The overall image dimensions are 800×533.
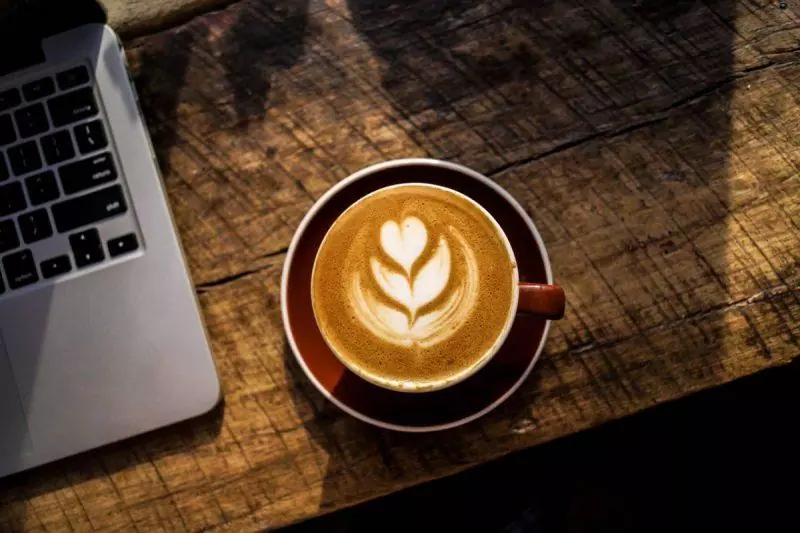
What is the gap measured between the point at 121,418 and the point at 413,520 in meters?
0.75

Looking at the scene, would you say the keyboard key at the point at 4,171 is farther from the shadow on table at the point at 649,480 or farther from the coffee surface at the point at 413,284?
the shadow on table at the point at 649,480

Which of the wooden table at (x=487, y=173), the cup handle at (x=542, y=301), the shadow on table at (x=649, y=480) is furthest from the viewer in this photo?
the shadow on table at (x=649, y=480)

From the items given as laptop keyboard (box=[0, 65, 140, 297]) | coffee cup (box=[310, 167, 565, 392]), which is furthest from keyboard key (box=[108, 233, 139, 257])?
coffee cup (box=[310, 167, 565, 392])

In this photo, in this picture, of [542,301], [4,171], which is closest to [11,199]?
[4,171]

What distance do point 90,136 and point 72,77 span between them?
72mm

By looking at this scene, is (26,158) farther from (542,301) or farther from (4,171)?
(542,301)

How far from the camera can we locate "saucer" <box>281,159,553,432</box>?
0.73m

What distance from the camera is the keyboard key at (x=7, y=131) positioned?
2.37ft

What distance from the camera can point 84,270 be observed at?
2.36 feet

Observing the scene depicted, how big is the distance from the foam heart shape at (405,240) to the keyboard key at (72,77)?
0.38 metres

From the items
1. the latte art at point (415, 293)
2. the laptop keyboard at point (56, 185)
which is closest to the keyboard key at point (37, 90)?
the laptop keyboard at point (56, 185)

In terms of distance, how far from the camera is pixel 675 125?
77 centimetres

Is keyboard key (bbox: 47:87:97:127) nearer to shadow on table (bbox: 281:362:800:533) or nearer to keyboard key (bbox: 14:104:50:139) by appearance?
keyboard key (bbox: 14:104:50:139)

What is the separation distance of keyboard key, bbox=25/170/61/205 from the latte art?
346 mm
